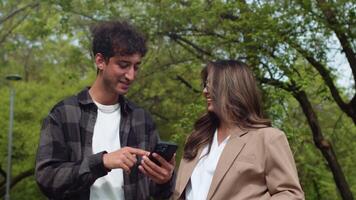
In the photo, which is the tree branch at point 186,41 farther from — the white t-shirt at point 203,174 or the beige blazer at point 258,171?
the beige blazer at point 258,171

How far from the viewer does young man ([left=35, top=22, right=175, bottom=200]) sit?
2586 mm

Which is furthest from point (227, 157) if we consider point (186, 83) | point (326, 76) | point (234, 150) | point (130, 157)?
point (186, 83)

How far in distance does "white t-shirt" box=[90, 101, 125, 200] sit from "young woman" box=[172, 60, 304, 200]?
32 centimetres

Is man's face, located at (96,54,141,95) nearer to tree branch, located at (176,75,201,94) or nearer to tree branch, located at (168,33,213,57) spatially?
tree branch, located at (168,33,213,57)

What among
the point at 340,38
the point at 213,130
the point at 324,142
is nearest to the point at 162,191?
the point at 213,130

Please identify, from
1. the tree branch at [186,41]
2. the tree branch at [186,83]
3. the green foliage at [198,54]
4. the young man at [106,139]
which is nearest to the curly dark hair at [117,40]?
the young man at [106,139]

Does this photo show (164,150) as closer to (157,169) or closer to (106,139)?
(157,169)

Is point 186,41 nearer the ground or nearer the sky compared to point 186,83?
nearer the sky

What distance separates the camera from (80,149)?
9.04 feet

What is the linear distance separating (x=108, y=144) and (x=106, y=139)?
28 mm

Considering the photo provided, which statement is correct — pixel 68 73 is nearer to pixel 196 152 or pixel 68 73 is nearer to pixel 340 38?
pixel 340 38

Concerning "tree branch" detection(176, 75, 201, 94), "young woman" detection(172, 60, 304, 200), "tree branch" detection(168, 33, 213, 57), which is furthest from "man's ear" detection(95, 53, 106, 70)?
"tree branch" detection(176, 75, 201, 94)

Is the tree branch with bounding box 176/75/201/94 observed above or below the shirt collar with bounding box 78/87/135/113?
below

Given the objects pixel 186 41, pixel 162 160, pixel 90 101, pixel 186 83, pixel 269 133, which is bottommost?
pixel 186 83
